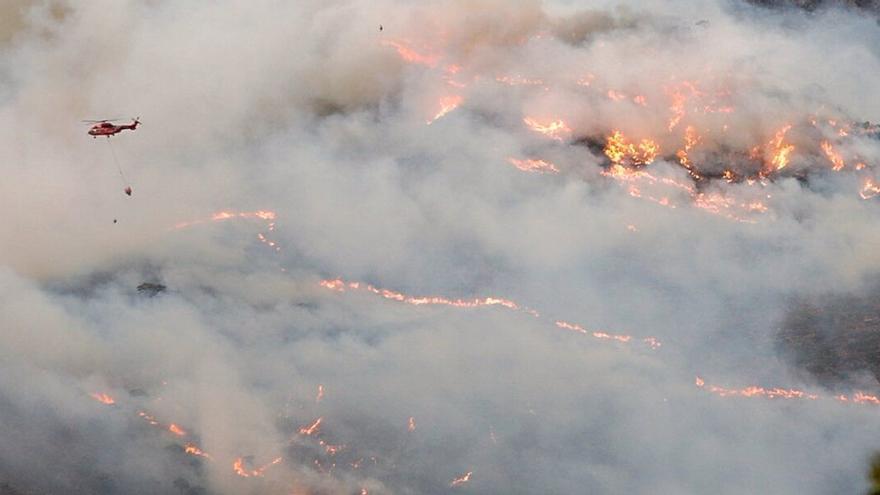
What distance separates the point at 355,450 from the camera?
9638 centimetres

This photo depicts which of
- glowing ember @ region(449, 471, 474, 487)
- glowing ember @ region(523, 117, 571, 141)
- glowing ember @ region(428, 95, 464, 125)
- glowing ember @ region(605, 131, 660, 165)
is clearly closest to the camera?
glowing ember @ region(449, 471, 474, 487)

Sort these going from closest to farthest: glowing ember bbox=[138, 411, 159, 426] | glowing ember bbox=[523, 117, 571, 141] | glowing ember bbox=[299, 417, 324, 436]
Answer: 1. glowing ember bbox=[299, 417, 324, 436]
2. glowing ember bbox=[138, 411, 159, 426]
3. glowing ember bbox=[523, 117, 571, 141]

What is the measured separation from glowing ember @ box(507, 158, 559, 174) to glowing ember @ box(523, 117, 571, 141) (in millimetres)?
4035

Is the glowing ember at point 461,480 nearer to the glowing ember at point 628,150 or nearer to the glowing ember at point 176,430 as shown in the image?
the glowing ember at point 176,430

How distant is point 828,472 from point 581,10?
52.2 m

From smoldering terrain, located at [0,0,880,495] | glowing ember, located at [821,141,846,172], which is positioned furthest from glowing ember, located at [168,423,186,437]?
glowing ember, located at [821,141,846,172]

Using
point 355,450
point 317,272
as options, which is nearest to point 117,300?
point 317,272

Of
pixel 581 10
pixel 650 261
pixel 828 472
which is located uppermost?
pixel 581 10

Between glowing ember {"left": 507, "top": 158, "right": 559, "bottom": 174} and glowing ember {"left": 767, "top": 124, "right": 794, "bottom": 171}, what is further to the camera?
glowing ember {"left": 507, "top": 158, "right": 559, "bottom": 174}

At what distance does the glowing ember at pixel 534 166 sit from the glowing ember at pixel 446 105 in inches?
361

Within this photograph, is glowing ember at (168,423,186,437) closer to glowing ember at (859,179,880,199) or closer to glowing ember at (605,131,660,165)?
glowing ember at (605,131,660,165)

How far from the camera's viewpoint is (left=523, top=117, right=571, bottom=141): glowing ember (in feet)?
399

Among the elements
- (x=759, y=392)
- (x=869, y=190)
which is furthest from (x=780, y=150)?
(x=759, y=392)

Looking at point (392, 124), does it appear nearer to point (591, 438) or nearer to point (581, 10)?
point (581, 10)
